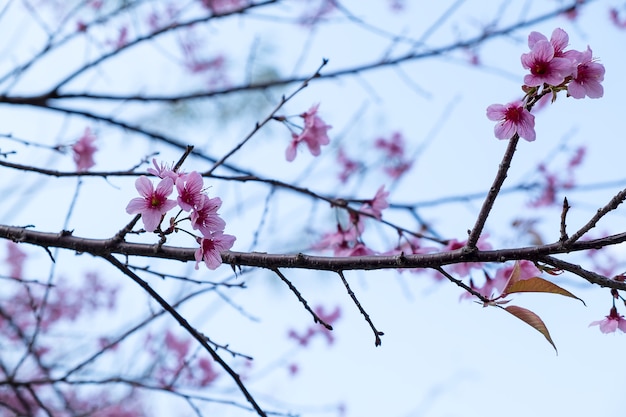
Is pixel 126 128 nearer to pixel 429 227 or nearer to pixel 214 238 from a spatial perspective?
pixel 429 227

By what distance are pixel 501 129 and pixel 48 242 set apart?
106 cm

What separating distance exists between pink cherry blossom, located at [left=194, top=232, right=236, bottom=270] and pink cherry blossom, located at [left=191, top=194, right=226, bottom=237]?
0.02 meters

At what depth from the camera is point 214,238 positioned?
4.14 feet

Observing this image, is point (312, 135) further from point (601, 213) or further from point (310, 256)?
point (601, 213)

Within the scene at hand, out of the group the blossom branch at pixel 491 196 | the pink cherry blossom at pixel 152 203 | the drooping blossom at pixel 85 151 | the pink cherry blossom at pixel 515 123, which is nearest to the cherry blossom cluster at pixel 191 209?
the pink cherry blossom at pixel 152 203

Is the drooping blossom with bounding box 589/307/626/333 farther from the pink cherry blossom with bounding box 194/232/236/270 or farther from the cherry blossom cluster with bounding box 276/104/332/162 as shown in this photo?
the cherry blossom cluster with bounding box 276/104/332/162

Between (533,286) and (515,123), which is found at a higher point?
(515,123)

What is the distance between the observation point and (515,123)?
1213 millimetres

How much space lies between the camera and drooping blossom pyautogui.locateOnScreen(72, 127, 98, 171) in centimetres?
232

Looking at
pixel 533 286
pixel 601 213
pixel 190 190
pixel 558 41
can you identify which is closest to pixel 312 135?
pixel 190 190

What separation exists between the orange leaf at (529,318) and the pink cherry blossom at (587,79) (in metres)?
0.46

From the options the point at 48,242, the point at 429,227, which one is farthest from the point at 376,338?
the point at 429,227

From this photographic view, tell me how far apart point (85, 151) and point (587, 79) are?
1.87m

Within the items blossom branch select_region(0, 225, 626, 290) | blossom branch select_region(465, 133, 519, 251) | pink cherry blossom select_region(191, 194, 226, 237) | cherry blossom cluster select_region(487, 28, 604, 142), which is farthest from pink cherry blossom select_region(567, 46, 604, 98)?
pink cherry blossom select_region(191, 194, 226, 237)
